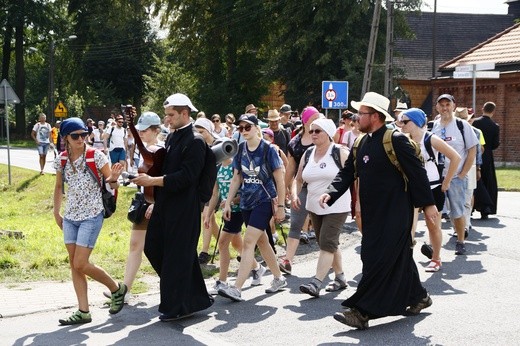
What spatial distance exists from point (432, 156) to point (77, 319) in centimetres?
465

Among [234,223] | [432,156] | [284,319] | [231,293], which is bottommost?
[284,319]

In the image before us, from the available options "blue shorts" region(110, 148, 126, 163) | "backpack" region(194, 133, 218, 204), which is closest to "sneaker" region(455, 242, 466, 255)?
"backpack" region(194, 133, 218, 204)

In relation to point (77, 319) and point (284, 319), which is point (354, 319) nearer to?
point (284, 319)

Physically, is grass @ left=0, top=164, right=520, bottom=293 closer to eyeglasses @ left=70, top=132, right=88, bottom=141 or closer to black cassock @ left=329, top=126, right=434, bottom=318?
eyeglasses @ left=70, top=132, right=88, bottom=141

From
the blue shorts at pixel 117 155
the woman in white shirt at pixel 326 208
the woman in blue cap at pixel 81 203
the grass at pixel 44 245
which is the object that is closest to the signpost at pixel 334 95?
the blue shorts at pixel 117 155

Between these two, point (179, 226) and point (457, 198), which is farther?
point (457, 198)

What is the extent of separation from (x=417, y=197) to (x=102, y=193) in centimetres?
282

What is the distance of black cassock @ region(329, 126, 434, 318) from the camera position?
6828mm

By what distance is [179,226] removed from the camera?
729 cm

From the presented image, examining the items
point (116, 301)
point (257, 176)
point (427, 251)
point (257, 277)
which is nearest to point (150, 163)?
point (116, 301)

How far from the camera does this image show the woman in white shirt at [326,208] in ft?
27.0

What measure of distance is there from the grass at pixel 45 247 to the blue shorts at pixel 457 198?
129 inches

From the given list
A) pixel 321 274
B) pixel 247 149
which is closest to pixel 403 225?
pixel 321 274

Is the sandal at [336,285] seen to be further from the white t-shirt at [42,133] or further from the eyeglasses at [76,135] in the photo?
the white t-shirt at [42,133]
